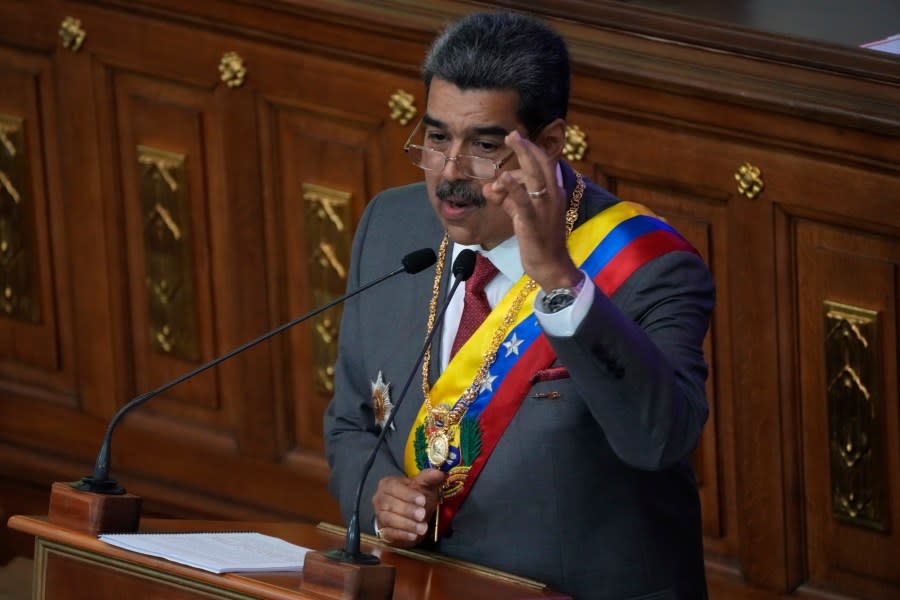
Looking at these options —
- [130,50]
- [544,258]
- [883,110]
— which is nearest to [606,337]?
[544,258]

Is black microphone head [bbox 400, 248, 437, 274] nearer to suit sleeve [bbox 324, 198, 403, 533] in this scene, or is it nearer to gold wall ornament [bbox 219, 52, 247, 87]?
suit sleeve [bbox 324, 198, 403, 533]

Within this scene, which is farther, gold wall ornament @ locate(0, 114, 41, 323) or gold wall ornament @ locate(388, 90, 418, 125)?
gold wall ornament @ locate(0, 114, 41, 323)

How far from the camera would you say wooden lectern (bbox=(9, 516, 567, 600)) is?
228cm

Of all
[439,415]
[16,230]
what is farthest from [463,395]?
[16,230]

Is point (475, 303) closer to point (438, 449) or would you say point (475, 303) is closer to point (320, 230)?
point (438, 449)

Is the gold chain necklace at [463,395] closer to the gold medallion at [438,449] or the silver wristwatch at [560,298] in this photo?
the gold medallion at [438,449]

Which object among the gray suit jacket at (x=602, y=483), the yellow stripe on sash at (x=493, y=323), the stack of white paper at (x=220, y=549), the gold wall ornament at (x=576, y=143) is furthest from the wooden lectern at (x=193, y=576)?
the gold wall ornament at (x=576, y=143)

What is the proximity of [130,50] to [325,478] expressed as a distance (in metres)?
1.02

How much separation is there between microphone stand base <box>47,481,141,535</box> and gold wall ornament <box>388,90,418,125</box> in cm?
163

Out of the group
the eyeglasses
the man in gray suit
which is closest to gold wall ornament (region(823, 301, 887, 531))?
the man in gray suit

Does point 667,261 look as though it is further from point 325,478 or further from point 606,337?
point 325,478

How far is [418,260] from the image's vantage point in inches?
101

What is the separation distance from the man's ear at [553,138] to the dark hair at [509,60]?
13mm

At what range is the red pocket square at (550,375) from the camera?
2598 millimetres
